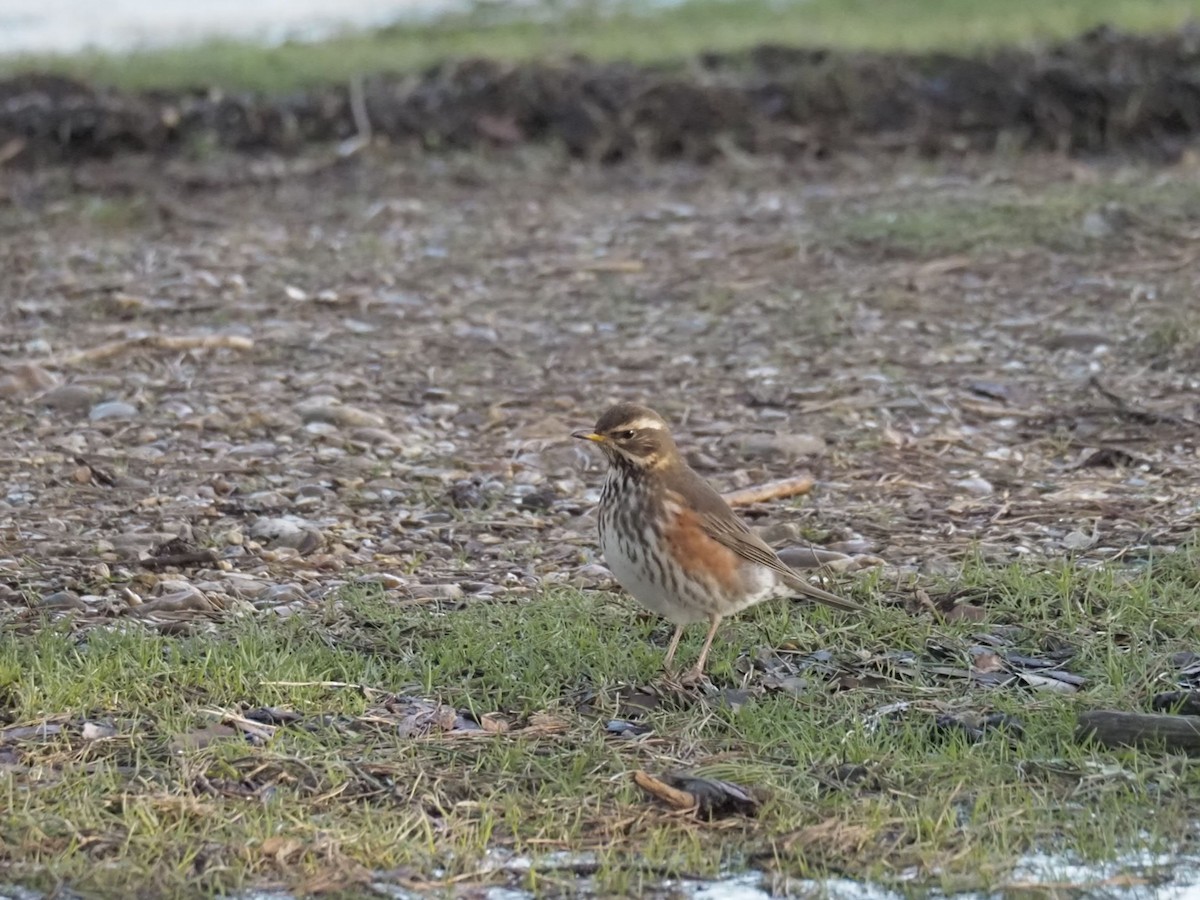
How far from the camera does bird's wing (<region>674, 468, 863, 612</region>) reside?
6.66m

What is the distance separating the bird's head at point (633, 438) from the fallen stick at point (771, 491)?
1.31 metres

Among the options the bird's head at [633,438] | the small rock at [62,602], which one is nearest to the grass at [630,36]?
the small rock at [62,602]

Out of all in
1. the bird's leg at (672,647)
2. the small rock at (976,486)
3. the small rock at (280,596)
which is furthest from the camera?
the small rock at (976,486)

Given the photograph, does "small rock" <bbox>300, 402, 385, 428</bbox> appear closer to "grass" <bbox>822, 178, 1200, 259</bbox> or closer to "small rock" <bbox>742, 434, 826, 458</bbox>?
"small rock" <bbox>742, 434, 826, 458</bbox>

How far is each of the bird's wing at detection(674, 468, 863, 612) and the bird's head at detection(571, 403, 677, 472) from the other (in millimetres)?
107

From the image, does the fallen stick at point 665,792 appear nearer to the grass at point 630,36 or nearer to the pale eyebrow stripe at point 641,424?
the pale eyebrow stripe at point 641,424

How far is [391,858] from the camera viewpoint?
5016 mm

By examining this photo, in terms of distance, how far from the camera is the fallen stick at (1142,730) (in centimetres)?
571

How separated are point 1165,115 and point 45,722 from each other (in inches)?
474

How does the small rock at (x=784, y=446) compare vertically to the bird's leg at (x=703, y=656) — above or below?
below

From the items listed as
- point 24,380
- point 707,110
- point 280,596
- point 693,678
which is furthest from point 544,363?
point 707,110

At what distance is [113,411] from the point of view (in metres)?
9.28

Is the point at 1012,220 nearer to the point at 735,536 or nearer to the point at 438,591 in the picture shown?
the point at 735,536

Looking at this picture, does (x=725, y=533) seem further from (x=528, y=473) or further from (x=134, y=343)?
(x=134, y=343)
